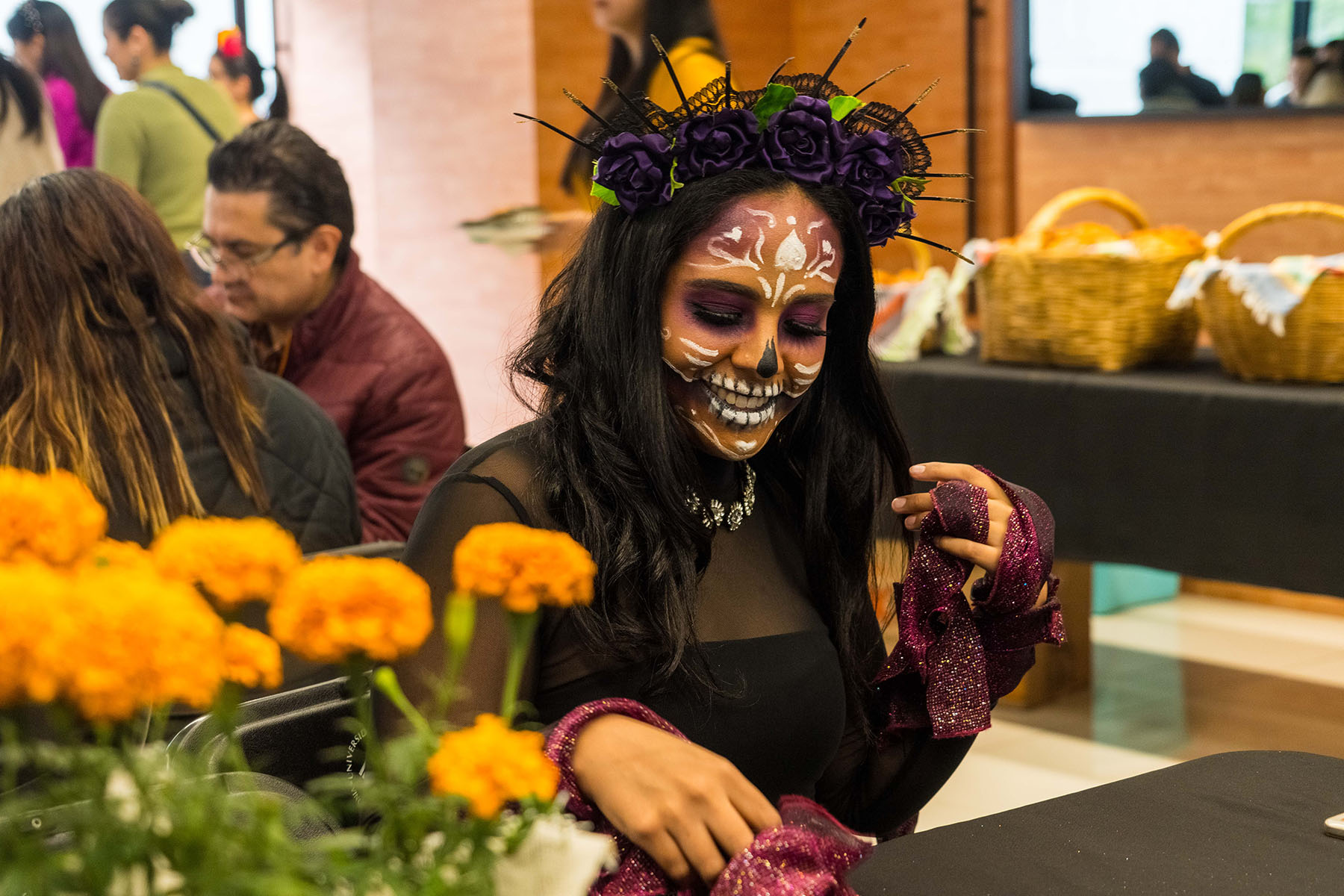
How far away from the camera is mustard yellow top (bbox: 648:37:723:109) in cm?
358

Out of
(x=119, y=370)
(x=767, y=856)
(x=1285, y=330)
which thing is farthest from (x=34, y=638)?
(x=1285, y=330)

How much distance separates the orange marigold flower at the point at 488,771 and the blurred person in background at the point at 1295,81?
14.5 ft

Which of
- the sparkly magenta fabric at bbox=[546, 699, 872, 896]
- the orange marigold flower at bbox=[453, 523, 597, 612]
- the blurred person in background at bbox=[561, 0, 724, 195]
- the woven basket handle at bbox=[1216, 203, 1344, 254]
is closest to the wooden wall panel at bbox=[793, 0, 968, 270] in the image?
the blurred person in background at bbox=[561, 0, 724, 195]

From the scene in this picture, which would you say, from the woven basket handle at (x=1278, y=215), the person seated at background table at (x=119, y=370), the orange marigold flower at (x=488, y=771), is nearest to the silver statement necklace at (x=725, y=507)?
the person seated at background table at (x=119, y=370)

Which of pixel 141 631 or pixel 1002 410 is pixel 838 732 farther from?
pixel 1002 410

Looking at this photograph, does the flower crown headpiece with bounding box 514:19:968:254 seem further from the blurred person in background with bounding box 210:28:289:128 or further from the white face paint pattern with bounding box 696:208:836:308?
the blurred person in background with bounding box 210:28:289:128

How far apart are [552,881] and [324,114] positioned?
529 centimetres

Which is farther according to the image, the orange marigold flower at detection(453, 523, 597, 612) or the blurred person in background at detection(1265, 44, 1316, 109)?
the blurred person in background at detection(1265, 44, 1316, 109)

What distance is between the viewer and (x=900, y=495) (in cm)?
A: 154

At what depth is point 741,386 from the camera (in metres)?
1.31

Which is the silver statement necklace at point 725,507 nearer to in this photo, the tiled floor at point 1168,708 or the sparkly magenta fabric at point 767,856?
the sparkly magenta fabric at point 767,856

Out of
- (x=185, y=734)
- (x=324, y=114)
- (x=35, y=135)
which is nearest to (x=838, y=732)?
(x=185, y=734)

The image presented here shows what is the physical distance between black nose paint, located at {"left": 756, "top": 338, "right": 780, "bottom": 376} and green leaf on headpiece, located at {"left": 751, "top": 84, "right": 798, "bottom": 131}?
21 centimetres

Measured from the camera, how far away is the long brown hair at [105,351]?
1.80 m
